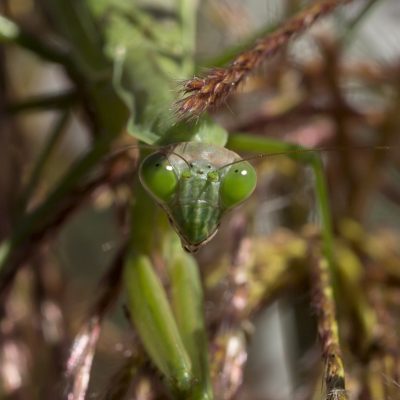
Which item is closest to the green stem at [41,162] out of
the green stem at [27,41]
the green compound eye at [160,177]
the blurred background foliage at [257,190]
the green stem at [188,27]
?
the blurred background foliage at [257,190]

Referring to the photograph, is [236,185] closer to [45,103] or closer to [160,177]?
[160,177]

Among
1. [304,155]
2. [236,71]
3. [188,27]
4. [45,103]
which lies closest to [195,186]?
[236,71]

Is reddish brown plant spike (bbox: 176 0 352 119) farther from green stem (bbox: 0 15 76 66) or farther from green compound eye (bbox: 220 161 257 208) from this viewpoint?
green stem (bbox: 0 15 76 66)

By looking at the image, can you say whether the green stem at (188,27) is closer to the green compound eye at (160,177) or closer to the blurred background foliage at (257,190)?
the blurred background foliage at (257,190)

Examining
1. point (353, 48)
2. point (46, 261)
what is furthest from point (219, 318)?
point (353, 48)

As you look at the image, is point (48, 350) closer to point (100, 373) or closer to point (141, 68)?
point (100, 373)

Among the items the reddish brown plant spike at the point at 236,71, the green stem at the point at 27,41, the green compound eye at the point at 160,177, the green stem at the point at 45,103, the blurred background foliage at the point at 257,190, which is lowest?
the blurred background foliage at the point at 257,190
